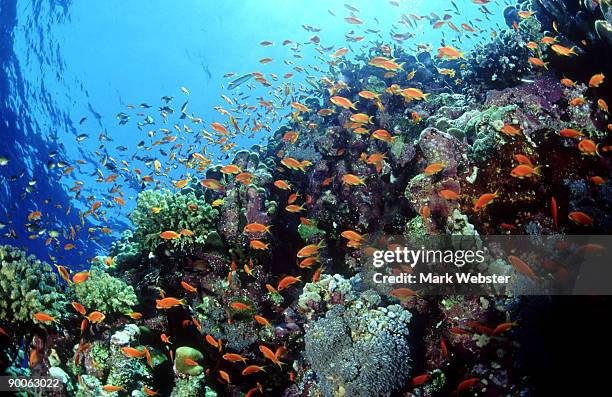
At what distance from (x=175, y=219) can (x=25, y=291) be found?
8.70ft

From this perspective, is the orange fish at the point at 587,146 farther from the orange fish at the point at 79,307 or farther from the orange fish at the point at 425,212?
Result: the orange fish at the point at 79,307

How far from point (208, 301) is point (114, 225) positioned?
136ft

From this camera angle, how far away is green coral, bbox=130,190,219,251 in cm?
705

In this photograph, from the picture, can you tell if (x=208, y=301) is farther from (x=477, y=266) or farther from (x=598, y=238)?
(x=598, y=238)

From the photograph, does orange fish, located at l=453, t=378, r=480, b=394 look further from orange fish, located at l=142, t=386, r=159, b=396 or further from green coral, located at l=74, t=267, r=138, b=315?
green coral, located at l=74, t=267, r=138, b=315

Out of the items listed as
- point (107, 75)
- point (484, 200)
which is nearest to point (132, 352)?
point (484, 200)

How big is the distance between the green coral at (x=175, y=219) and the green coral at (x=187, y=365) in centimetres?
212

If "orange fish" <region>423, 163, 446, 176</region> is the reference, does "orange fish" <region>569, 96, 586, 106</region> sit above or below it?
above

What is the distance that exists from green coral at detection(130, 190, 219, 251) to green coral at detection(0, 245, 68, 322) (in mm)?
1821

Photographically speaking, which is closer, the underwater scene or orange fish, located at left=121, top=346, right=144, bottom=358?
the underwater scene

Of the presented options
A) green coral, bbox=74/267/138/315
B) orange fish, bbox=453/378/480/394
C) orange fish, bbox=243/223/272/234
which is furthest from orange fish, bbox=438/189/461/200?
green coral, bbox=74/267/138/315

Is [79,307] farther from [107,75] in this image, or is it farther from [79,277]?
[107,75]

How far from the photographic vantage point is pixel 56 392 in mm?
5355

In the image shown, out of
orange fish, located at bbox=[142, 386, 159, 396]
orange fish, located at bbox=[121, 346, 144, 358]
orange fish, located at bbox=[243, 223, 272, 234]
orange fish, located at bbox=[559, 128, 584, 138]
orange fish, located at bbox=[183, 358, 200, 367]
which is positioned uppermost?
orange fish, located at bbox=[559, 128, 584, 138]
